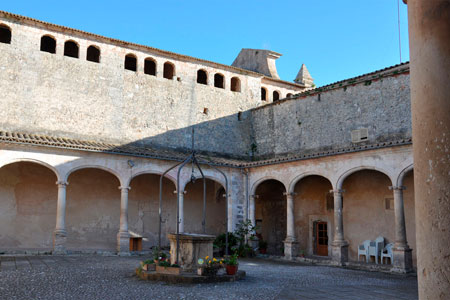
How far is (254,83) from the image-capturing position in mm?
24250

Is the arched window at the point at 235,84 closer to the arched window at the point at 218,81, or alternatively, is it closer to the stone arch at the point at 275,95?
the arched window at the point at 218,81

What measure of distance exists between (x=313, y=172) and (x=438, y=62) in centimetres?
1530

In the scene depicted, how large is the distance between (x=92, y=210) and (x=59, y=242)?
2927mm

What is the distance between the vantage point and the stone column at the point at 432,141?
2.04m

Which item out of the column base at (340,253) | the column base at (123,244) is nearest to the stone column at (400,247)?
the column base at (340,253)

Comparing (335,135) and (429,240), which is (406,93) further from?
(429,240)

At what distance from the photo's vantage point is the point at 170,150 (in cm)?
2075

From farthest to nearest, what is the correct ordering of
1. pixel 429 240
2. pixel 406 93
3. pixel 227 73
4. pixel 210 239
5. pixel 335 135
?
pixel 227 73, pixel 335 135, pixel 406 93, pixel 210 239, pixel 429 240

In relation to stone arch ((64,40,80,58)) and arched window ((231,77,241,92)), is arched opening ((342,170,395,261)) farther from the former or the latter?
stone arch ((64,40,80,58))

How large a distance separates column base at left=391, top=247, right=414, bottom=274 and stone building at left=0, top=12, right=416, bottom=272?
1.9 inches

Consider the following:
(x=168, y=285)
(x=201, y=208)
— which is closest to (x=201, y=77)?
(x=201, y=208)

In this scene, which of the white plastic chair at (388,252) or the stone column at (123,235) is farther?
the stone column at (123,235)

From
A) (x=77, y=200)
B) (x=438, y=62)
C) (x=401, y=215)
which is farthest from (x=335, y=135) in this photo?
(x=438, y=62)

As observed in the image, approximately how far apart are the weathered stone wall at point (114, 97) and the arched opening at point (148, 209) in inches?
72.0
